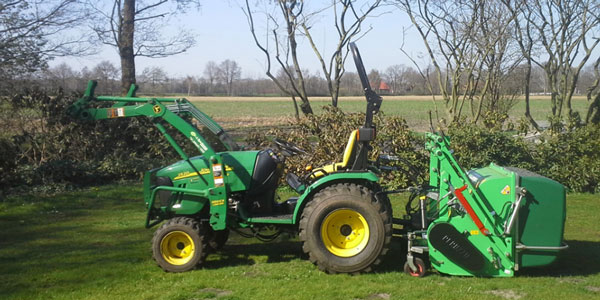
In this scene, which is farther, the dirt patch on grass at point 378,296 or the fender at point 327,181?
the fender at point 327,181

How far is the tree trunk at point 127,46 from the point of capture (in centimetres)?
1683

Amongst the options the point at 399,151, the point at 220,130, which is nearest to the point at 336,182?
the point at 220,130

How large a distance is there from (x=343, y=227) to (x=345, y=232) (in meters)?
0.06

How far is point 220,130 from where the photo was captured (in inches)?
262

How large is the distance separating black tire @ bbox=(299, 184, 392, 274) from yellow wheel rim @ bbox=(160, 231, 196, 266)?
1348mm

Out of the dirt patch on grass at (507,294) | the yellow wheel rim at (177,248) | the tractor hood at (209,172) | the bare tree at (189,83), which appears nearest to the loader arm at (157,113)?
the tractor hood at (209,172)

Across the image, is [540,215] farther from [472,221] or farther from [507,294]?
[507,294]

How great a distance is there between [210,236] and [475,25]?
34.9ft

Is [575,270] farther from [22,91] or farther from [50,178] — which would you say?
[22,91]

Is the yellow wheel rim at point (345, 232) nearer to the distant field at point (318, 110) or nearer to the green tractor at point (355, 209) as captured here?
the green tractor at point (355, 209)

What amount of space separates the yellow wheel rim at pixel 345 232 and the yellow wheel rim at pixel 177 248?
5.03 feet

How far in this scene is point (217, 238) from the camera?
7051 millimetres

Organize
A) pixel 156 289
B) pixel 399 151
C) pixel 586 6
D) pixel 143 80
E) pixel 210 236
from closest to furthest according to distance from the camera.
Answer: pixel 156 289, pixel 210 236, pixel 399 151, pixel 586 6, pixel 143 80

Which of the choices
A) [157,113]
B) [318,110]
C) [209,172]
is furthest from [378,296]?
[318,110]
